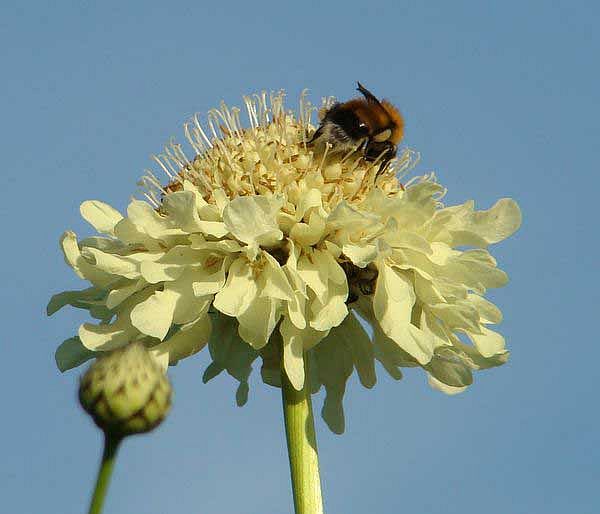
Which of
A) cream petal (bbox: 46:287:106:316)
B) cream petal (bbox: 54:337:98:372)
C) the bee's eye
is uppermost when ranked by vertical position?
the bee's eye

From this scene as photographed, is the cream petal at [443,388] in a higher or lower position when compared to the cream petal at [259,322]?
lower

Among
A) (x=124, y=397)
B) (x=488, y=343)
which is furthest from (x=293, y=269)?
(x=124, y=397)

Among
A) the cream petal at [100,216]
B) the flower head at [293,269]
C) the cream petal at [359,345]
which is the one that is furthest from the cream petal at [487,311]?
the cream petal at [100,216]

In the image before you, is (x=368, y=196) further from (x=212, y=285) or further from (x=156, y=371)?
(x=156, y=371)

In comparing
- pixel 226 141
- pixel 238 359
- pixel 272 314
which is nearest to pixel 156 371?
pixel 272 314

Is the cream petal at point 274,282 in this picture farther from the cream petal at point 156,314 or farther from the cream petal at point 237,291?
the cream petal at point 156,314

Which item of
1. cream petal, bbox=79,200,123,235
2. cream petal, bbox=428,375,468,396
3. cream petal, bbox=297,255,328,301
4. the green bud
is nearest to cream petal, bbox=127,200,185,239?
cream petal, bbox=79,200,123,235

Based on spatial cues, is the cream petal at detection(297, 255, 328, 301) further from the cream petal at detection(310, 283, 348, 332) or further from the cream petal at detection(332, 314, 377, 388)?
the cream petal at detection(332, 314, 377, 388)
